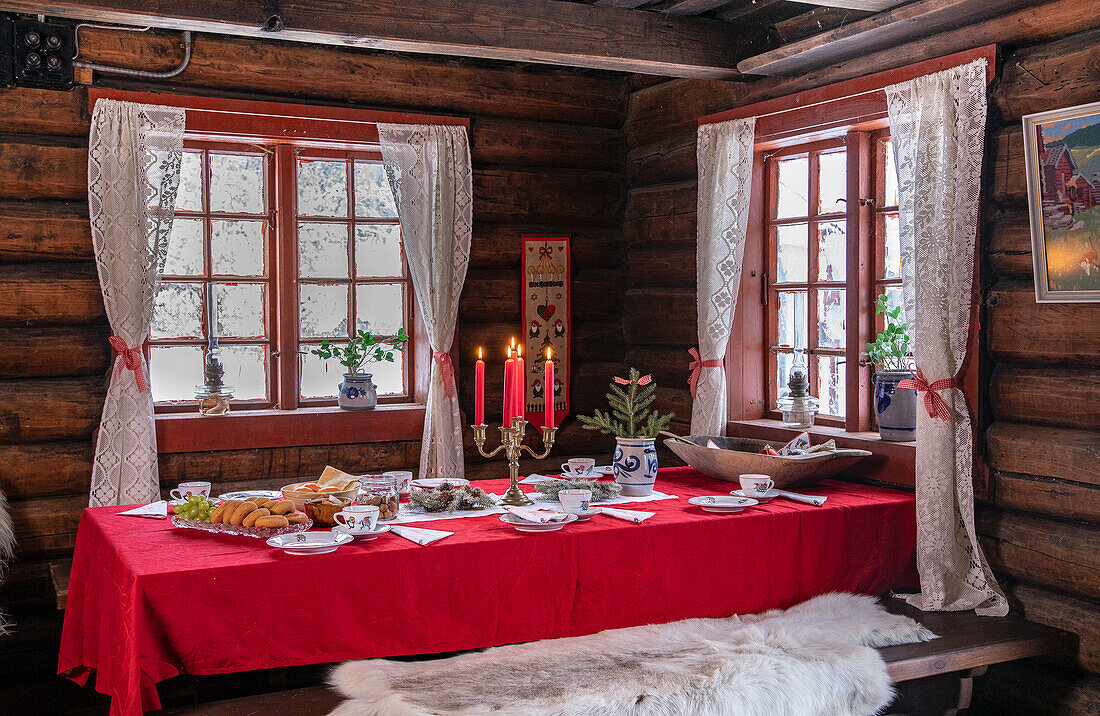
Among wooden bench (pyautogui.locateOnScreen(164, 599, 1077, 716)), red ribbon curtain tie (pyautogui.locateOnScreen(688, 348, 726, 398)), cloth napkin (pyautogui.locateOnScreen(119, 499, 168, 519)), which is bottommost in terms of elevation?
wooden bench (pyautogui.locateOnScreen(164, 599, 1077, 716))

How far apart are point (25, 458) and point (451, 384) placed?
1.94m

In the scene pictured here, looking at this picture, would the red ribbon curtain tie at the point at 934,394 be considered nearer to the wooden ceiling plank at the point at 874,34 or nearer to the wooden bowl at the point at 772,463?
the wooden bowl at the point at 772,463

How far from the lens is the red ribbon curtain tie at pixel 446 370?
16.3ft

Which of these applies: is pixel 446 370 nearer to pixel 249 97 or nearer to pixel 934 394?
pixel 249 97

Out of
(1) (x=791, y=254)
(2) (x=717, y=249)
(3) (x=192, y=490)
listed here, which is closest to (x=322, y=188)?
(2) (x=717, y=249)

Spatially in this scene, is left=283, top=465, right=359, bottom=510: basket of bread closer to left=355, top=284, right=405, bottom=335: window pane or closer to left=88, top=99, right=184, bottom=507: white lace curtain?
left=88, top=99, right=184, bottom=507: white lace curtain

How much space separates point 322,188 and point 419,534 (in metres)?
2.56

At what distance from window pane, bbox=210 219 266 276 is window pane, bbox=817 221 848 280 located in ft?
8.81

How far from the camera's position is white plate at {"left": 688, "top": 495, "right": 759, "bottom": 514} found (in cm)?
334

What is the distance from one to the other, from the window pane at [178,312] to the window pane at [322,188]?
0.67 metres

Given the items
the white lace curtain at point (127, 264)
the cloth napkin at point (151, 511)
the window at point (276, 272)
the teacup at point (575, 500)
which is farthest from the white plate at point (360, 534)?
the window at point (276, 272)

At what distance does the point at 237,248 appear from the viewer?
16.0 feet

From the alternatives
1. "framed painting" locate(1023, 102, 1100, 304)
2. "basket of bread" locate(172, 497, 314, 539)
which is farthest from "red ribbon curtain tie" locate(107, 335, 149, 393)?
"framed painting" locate(1023, 102, 1100, 304)

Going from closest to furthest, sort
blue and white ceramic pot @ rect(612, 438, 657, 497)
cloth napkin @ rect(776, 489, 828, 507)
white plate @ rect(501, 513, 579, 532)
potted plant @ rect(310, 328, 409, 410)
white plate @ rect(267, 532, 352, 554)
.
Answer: white plate @ rect(267, 532, 352, 554) → white plate @ rect(501, 513, 579, 532) → cloth napkin @ rect(776, 489, 828, 507) → blue and white ceramic pot @ rect(612, 438, 657, 497) → potted plant @ rect(310, 328, 409, 410)
